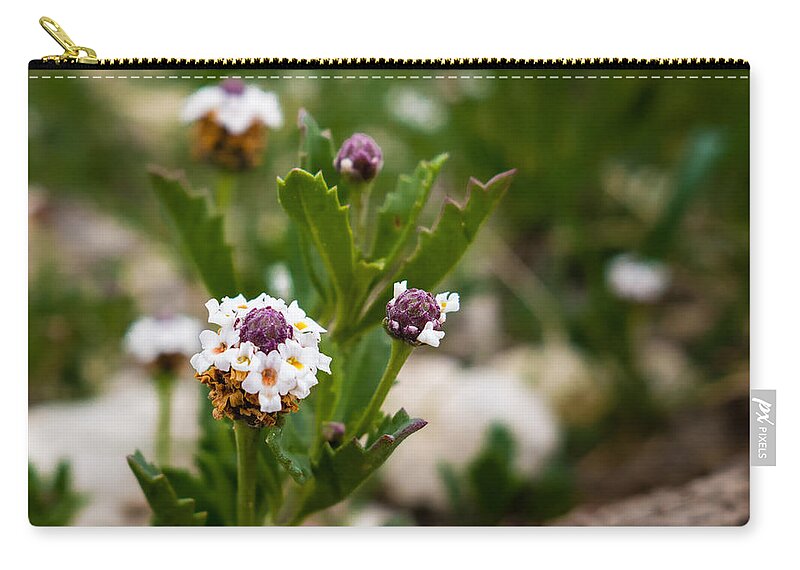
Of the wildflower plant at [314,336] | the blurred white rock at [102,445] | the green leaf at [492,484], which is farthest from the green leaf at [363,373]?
the green leaf at [492,484]

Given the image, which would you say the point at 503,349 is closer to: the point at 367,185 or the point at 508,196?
the point at 508,196

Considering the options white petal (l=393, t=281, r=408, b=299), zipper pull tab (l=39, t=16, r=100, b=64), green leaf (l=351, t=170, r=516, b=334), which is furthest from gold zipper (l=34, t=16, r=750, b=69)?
white petal (l=393, t=281, r=408, b=299)

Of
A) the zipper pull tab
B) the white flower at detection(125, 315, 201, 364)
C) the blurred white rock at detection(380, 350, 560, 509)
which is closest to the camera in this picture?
the zipper pull tab

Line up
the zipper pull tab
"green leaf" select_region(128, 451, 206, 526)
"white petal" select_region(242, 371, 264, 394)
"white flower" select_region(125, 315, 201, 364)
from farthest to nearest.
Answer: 1. "white flower" select_region(125, 315, 201, 364)
2. the zipper pull tab
3. "green leaf" select_region(128, 451, 206, 526)
4. "white petal" select_region(242, 371, 264, 394)

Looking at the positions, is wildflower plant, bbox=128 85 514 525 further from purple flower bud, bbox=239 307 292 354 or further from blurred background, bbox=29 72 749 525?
blurred background, bbox=29 72 749 525

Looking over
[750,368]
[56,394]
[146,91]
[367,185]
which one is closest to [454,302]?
[367,185]

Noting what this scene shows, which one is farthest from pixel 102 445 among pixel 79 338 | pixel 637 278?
pixel 637 278

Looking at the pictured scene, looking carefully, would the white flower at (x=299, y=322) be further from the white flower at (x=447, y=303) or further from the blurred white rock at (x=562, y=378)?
the blurred white rock at (x=562, y=378)
